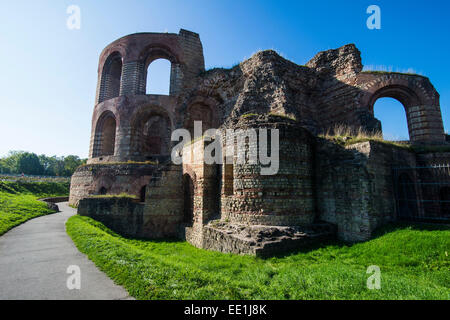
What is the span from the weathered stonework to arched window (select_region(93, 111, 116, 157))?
0.08 meters

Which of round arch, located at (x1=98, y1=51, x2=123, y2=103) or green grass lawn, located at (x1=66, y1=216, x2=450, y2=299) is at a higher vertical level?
round arch, located at (x1=98, y1=51, x2=123, y2=103)

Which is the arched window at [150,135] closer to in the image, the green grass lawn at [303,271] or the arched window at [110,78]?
the arched window at [110,78]

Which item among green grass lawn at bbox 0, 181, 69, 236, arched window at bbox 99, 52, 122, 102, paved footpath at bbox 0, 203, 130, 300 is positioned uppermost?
arched window at bbox 99, 52, 122, 102

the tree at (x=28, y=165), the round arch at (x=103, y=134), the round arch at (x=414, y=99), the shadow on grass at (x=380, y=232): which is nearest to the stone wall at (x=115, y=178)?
the round arch at (x=103, y=134)

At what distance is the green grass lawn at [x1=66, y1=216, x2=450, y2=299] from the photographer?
3.66 metres

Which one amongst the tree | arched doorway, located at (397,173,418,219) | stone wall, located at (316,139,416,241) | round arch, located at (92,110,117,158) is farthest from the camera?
the tree

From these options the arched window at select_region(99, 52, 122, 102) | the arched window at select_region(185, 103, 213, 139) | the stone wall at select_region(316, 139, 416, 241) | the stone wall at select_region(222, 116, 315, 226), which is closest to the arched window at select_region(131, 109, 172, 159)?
the arched window at select_region(185, 103, 213, 139)

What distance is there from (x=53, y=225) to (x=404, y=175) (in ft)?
47.1

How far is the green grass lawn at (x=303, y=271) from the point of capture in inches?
144

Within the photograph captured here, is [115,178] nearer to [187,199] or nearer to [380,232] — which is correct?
[187,199]

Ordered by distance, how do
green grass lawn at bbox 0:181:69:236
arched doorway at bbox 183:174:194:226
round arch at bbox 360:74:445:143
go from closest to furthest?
1. green grass lawn at bbox 0:181:69:236
2. arched doorway at bbox 183:174:194:226
3. round arch at bbox 360:74:445:143

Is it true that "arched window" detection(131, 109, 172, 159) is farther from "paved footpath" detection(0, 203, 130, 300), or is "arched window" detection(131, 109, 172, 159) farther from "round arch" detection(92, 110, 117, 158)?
"paved footpath" detection(0, 203, 130, 300)

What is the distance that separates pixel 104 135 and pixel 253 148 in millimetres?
14757
